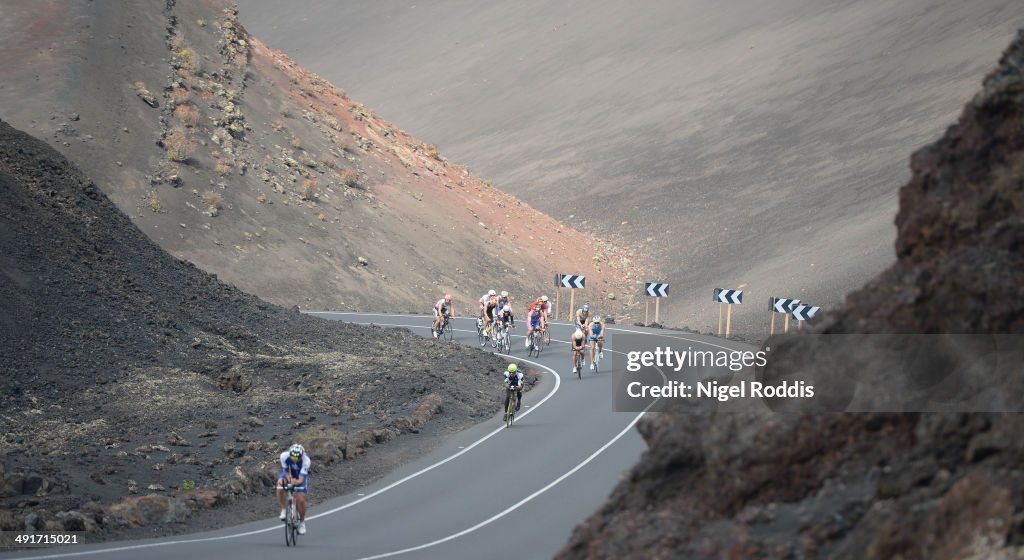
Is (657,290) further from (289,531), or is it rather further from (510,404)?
(289,531)

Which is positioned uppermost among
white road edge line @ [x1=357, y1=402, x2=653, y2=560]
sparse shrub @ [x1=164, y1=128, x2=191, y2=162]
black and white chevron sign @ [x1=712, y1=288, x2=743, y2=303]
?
sparse shrub @ [x1=164, y1=128, x2=191, y2=162]

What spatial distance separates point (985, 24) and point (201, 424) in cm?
8000

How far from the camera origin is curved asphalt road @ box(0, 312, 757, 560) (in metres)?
17.0

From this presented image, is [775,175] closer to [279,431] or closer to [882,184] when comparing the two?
[882,184]

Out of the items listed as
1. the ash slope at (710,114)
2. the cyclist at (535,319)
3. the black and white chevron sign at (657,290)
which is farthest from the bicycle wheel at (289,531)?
the ash slope at (710,114)

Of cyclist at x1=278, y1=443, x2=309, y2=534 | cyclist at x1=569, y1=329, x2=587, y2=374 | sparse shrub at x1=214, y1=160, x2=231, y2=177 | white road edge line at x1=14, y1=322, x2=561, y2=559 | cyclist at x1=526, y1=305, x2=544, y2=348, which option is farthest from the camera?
sparse shrub at x1=214, y1=160, x2=231, y2=177

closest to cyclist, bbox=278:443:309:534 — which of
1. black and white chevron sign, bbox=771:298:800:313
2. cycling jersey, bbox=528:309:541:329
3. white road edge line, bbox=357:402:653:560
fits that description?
white road edge line, bbox=357:402:653:560

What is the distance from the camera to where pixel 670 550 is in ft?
29.9

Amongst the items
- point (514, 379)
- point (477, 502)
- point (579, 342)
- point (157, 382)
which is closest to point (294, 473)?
point (477, 502)

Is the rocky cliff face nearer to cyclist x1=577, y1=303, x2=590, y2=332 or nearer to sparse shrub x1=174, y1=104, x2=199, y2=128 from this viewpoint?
cyclist x1=577, y1=303, x2=590, y2=332

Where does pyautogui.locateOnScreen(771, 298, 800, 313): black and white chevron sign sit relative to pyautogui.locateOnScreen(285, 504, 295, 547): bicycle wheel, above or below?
above

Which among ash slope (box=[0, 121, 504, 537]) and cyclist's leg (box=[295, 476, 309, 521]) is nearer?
cyclist's leg (box=[295, 476, 309, 521])

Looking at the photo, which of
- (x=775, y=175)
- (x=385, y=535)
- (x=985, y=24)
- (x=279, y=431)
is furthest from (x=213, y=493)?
(x=985, y=24)

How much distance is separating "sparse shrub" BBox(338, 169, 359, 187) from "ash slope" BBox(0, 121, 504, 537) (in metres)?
27.5
